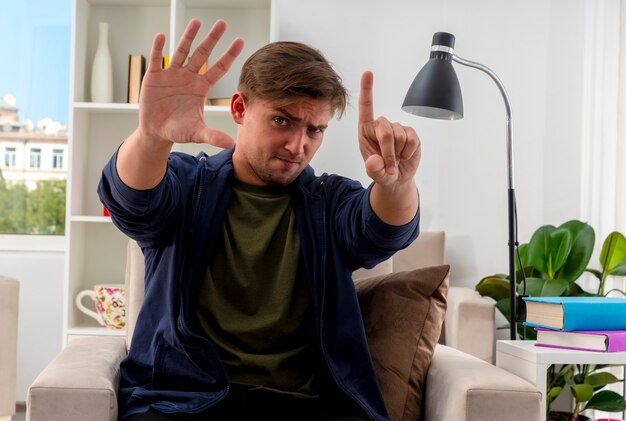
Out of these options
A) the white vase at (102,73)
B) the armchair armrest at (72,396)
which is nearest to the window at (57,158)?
the white vase at (102,73)

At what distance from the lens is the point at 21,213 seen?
148 inches

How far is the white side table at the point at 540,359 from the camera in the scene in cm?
173

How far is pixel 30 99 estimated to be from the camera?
3.75 m

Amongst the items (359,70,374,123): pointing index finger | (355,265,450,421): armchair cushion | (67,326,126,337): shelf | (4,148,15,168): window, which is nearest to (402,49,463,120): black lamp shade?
(355,265,450,421): armchair cushion

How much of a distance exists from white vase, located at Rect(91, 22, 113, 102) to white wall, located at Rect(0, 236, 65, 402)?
2.54 feet

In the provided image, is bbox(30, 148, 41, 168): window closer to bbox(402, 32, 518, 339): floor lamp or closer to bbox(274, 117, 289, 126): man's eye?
bbox(402, 32, 518, 339): floor lamp

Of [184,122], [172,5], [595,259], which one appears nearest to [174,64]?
[184,122]

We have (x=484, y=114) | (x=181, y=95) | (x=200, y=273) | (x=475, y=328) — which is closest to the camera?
(x=181, y=95)

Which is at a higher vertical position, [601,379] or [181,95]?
[181,95]

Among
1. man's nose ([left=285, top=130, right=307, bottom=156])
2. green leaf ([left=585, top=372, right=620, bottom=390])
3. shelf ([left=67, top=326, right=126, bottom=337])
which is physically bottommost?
green leaf ([left=585, top=372, right=620, bottom=390])

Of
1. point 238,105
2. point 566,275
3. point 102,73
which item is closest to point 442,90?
point 238,105

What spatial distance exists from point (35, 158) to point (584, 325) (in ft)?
8.93

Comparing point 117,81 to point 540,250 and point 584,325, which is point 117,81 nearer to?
point 540,250

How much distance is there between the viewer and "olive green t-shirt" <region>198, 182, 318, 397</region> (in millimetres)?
1681
